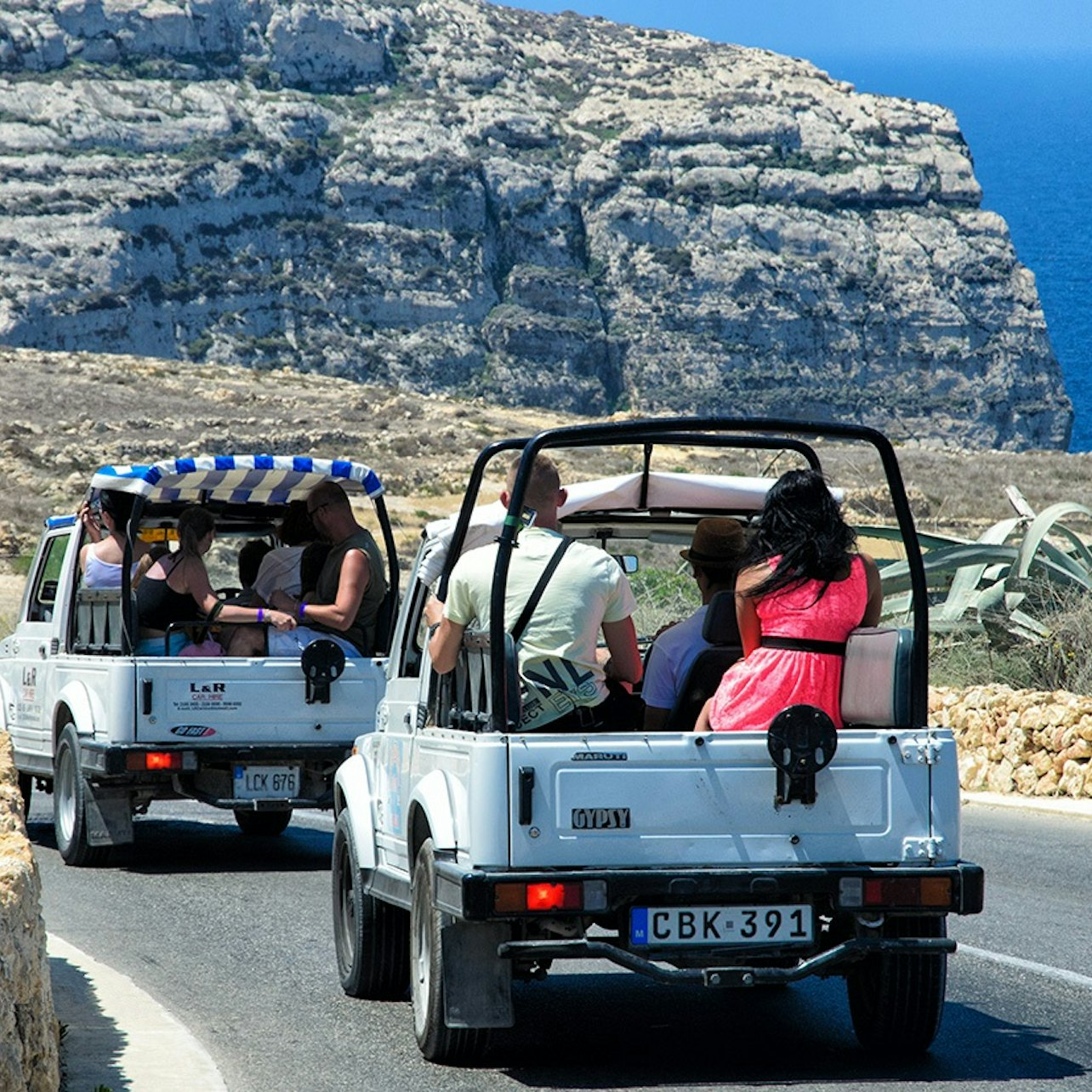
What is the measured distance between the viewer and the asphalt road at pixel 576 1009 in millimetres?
6344

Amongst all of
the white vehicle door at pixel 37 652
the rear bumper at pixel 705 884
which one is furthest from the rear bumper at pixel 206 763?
the rear bumper at pixel 705 884

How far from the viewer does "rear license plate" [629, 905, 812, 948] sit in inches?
237

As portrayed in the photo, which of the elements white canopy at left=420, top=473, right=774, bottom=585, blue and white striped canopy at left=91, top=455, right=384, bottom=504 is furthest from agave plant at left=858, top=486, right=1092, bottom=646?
white canopy at left=420, top=473, right=774, bottom=585

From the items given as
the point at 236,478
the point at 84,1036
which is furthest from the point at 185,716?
the point at 84,1036

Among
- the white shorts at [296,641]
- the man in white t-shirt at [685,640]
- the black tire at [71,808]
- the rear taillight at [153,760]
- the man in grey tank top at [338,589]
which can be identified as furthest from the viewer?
the white shorts at [296,641]

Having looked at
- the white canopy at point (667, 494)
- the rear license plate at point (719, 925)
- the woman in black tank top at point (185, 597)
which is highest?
the white canopy at point (667, 494)

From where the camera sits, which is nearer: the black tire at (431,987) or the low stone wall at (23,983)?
the low stone wall at (23,983)

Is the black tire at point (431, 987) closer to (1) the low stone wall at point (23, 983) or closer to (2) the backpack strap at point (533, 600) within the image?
(2) the backpack strap at point (533, 600)

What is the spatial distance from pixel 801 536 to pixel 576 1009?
7.23 feet

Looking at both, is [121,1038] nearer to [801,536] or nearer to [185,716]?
[801,536]

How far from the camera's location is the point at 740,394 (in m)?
148

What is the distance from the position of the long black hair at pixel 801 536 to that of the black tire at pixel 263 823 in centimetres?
772

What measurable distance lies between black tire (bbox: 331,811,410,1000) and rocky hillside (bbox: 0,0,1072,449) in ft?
433

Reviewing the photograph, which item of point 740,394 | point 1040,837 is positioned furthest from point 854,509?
point 740,394
